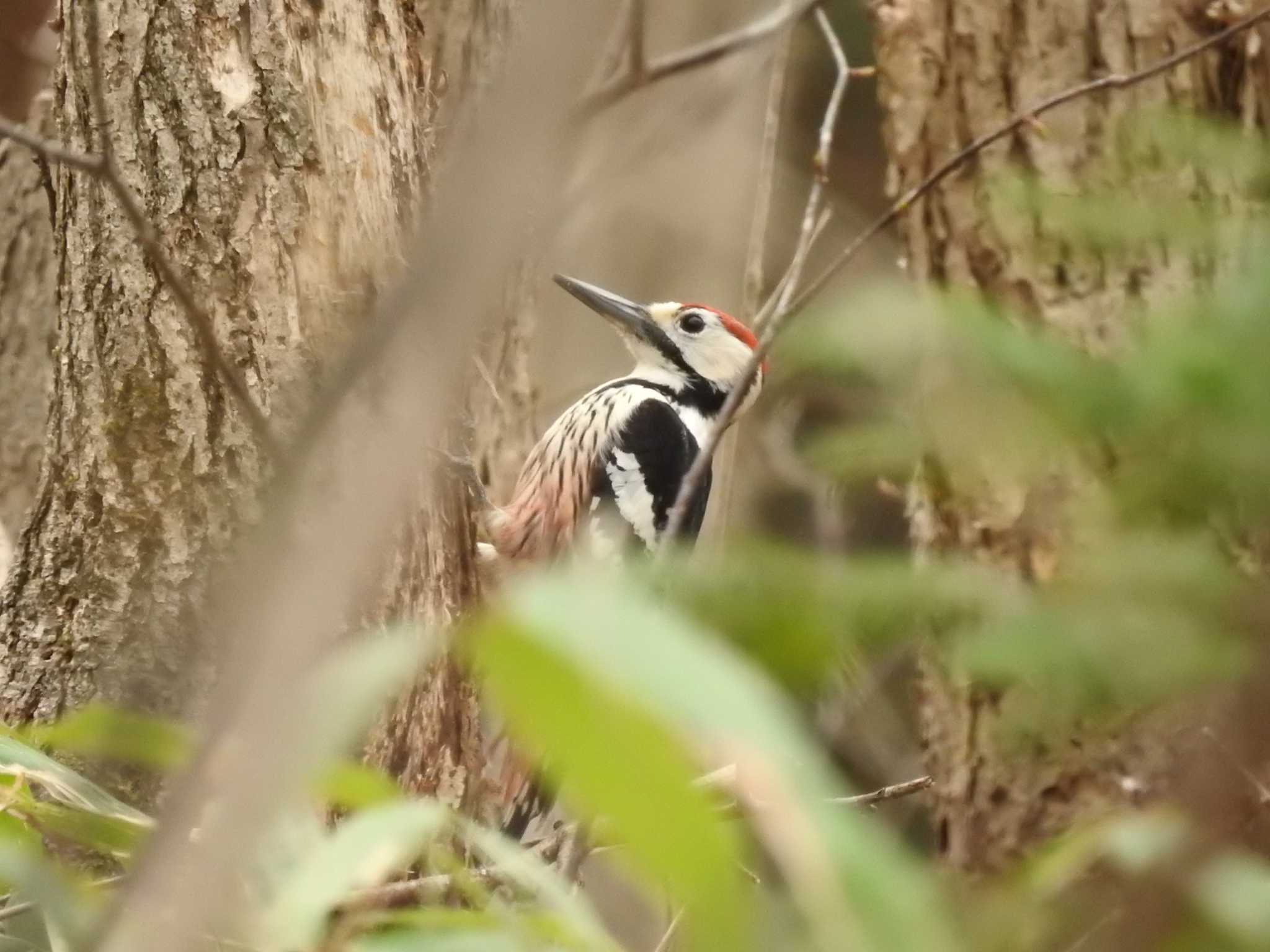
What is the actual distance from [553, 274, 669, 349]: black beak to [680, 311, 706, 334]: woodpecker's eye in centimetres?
5

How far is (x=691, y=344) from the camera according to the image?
3.27 meters

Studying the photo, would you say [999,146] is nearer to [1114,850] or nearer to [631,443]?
[631,443]

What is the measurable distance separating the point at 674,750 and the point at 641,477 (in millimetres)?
2419

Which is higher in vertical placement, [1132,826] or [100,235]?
[100,235]

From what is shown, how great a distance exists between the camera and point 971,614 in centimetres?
89

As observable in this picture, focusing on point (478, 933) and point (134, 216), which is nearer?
point (478, 933)

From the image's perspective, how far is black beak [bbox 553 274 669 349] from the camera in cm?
313

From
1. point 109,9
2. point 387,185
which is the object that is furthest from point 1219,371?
point 109,9

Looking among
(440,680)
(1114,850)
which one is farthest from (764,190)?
(1114,850)

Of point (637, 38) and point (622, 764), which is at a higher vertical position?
point (637, 38)

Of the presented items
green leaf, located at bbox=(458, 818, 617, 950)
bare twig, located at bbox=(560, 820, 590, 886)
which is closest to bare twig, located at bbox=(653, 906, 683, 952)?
bare twig, located at bbox=(560, 820, 590, 886)

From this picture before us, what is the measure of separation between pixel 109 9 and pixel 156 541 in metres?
0.66

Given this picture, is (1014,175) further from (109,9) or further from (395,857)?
(109,9)

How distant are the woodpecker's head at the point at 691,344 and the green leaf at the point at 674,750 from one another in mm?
2618
